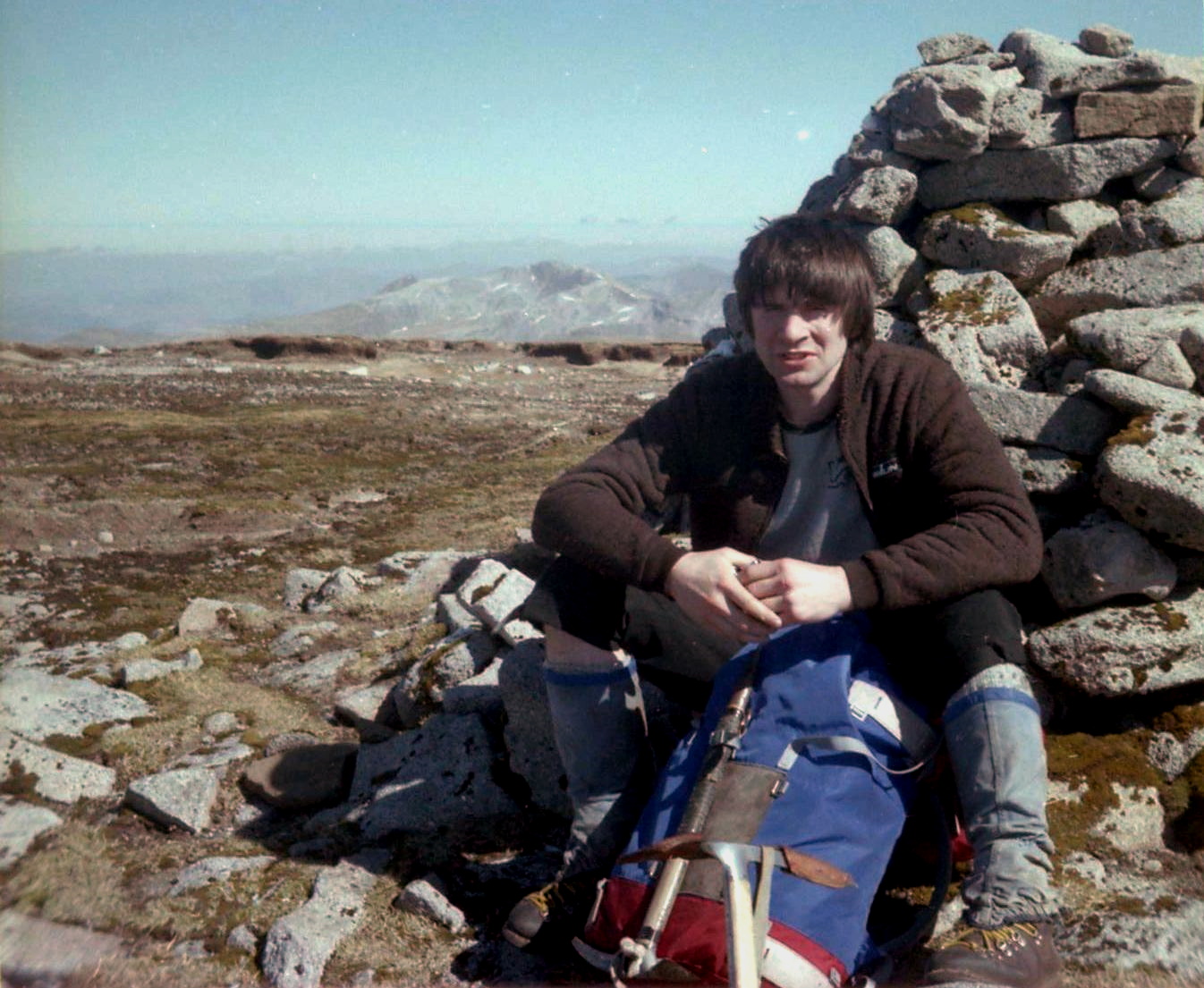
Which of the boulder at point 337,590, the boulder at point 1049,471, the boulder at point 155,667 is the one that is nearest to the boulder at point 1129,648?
the boulder at point 1049,471

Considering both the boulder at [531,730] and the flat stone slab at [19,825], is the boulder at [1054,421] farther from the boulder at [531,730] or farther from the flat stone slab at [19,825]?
the flat stone slab at [19,825]

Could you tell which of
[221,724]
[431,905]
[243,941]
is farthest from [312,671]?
[431,905]

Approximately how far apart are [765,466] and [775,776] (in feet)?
3.78

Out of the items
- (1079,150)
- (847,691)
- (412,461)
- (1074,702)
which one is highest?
(1079,150)

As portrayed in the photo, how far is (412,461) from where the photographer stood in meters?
19.2

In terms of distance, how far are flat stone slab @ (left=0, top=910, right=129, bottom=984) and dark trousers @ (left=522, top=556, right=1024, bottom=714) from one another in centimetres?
205

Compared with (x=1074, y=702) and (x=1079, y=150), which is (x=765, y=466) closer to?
(x=1074, y=702)

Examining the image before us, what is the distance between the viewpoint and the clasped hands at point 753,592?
123 inches

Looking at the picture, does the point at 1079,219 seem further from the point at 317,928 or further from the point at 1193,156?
the point at 317,928

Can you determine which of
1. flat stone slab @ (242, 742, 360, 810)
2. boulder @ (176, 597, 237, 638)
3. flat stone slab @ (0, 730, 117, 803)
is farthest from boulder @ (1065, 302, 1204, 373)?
boulder @ (176, 597, 237, 638)

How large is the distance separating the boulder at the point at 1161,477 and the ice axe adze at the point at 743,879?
2.34m

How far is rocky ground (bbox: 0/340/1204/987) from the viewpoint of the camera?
12.3 feet

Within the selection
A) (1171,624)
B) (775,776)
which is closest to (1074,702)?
(1171,624)

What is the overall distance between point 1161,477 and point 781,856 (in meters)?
2.59
